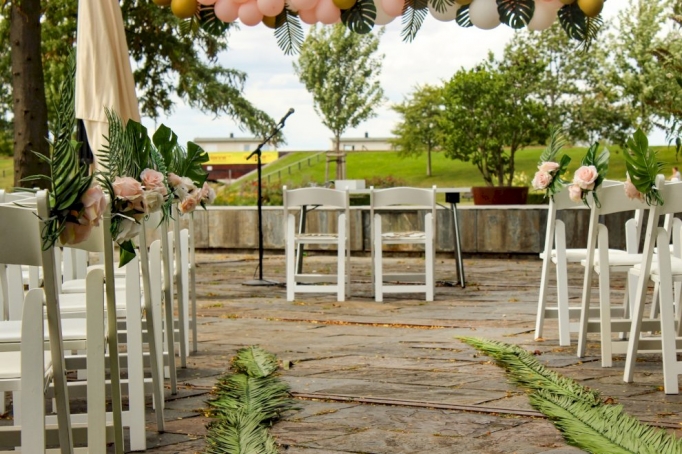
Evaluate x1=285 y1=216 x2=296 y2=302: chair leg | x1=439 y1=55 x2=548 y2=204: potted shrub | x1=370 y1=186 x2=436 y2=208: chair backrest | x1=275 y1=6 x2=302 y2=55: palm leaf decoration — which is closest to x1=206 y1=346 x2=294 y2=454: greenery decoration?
x1=275 y1=6 x2=302 y2=55: palm leaf decoration

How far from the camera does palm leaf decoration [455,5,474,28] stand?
552 centimetres

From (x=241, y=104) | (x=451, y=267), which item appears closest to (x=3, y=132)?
(x=241, y=104)

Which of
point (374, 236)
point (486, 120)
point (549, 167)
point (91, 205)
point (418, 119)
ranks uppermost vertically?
point (418, 119)

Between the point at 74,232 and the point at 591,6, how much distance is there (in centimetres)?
384

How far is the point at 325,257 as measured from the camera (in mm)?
12422

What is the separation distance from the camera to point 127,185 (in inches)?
106

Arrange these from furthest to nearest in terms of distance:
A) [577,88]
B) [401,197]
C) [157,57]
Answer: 1. [577,88]
2. [157,57]
3. [401,197]

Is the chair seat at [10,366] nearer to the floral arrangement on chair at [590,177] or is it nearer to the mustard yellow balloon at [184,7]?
the floral arrangement on chair at [590,177]

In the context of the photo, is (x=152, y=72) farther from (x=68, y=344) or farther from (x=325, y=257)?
(x=68, y=344)

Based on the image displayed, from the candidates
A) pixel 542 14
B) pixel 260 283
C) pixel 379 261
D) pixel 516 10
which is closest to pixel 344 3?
pixel 516 10

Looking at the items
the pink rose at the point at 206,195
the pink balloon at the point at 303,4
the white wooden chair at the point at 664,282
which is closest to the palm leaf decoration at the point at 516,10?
the pink balloon at the point at 303,4

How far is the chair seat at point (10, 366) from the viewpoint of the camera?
7.93 ft

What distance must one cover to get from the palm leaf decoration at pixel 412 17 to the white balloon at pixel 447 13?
53 millimetres

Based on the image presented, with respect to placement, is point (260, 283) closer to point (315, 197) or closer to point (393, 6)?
point (315, 197)
